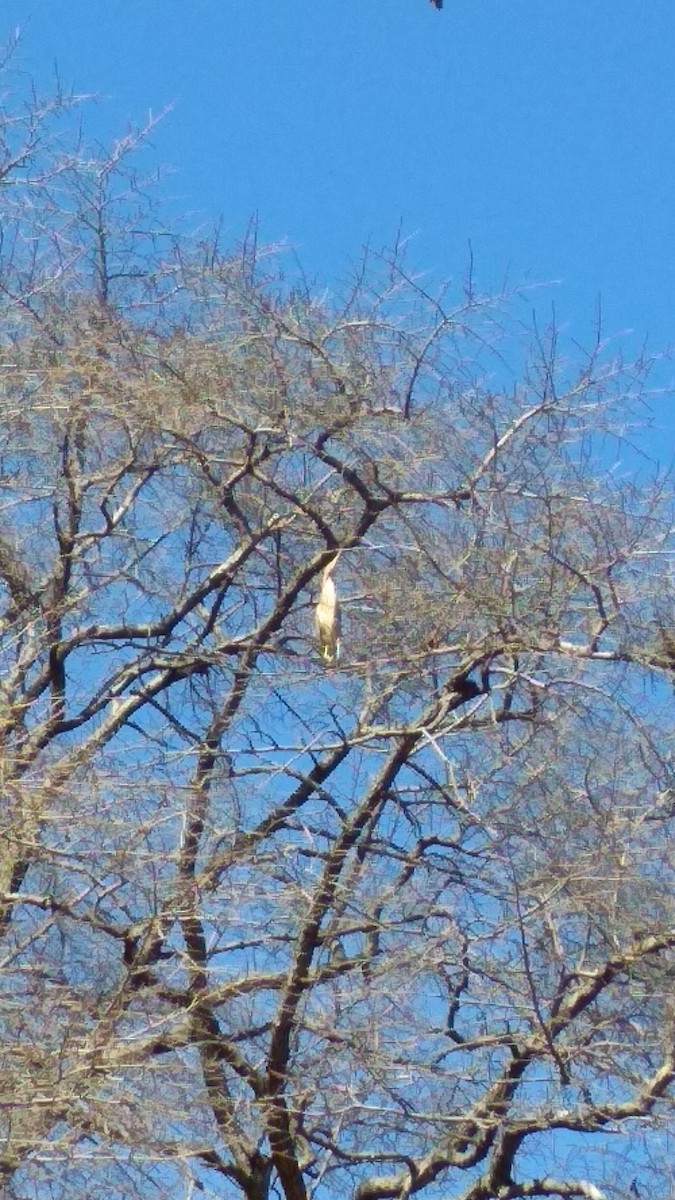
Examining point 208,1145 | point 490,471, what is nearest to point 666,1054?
point 208,1145

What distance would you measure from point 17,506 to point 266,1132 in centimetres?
316

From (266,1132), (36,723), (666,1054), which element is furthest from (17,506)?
(666,1054)

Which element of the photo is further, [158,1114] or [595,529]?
[595,529]

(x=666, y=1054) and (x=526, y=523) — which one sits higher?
(x=526, y=523)

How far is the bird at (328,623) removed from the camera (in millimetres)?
7332

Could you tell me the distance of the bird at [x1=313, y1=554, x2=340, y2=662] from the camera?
7332mm

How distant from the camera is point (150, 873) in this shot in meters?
6.98

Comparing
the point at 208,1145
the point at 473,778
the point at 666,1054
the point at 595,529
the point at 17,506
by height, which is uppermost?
the point at 17,506

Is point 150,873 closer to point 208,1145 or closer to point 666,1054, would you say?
point 208,1145

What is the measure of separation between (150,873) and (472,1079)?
1.56m

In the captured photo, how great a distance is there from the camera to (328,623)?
732cm

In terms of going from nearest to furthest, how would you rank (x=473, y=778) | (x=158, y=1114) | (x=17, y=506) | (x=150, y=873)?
(x=158, y=1114) < (x=150, y=873) < (x=473, y=778) < (x=17, y=506)

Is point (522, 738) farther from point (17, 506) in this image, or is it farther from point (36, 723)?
point (17, 506)

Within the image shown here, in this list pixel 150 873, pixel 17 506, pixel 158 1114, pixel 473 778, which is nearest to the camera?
pixel 158 1114
